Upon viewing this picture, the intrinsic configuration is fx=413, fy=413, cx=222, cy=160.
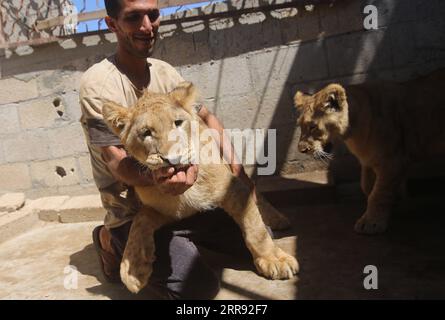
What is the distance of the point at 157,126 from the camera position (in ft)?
7.50

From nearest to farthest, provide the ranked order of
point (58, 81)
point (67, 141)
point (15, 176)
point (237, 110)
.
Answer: point (237, 110)
point (58, 81)
point (67, 141)
point (15, 176)

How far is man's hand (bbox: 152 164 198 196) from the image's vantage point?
7.54 ft

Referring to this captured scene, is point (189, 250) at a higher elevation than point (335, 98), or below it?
below

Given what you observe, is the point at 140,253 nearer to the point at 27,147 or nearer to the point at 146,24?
the point at 146,24

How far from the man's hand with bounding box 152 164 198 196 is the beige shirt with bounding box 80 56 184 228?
57 centimetres

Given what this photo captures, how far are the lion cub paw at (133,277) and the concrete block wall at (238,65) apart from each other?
2.70 m

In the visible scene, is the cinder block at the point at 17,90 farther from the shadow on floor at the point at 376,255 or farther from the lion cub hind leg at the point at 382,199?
the lion cub hind leg at the point at 382,199

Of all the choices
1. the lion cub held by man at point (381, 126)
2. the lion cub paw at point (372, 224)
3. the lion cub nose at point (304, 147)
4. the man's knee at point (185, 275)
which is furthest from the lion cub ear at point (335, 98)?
the man's knee at point (185, 275)

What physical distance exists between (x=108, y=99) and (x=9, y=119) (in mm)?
3522

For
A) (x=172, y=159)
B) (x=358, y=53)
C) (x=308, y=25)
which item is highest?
(x=308, y=25)

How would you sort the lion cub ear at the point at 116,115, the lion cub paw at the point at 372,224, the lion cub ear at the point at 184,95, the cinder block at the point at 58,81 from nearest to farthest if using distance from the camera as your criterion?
the lion cub ear at the point at 116,115 < the lion cub ear at the point at 184,95 < the lion cub paw at the point at 372,224 < the cinder block at the point at 58,81

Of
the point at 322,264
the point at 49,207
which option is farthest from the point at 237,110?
the point at 49,207

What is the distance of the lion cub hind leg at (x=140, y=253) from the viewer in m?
2.58
